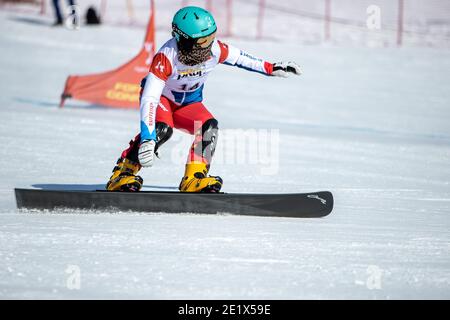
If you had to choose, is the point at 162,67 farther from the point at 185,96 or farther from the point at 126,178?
the point at 126,178

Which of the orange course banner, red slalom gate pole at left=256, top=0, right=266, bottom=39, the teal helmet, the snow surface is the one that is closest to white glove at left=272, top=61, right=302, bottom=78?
the teal helmet

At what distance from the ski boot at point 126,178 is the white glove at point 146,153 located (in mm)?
528

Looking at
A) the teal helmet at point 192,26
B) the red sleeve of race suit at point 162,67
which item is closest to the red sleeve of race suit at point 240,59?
the teal helmet at point 192,26

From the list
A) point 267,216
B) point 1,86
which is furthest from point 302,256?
point 1,86

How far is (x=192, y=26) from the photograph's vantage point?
7523 mm

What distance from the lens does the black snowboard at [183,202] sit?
7406 millimetres

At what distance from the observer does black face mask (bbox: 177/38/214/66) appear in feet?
25.0

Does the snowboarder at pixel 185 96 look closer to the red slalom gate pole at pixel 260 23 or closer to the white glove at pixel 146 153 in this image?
the white glove at pixel 146 153

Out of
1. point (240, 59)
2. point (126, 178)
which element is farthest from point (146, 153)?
point (240, 59)

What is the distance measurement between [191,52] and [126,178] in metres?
1.22

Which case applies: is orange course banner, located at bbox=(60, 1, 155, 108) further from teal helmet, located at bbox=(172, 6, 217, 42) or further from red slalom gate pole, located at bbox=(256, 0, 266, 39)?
red slalom gate pole, located at bbox=(256, 0, 266, 39)

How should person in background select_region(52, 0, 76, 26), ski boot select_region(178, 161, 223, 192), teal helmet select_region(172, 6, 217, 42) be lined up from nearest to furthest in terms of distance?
1. teal helmet select_region(172, 6, 217, 42)
2. ski boot select_region(178, 161, 223, 192)
3. person in background select_region(52, 0, 76, 26)

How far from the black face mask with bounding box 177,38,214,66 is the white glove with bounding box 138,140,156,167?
0.78m
